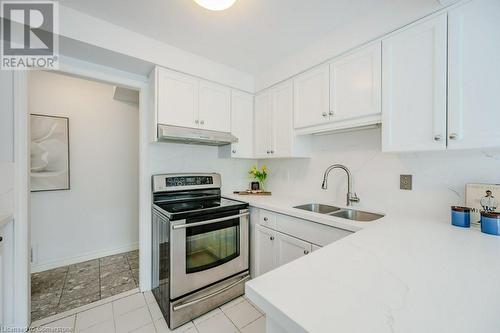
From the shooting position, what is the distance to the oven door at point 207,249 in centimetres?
165

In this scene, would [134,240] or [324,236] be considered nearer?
[324,236]

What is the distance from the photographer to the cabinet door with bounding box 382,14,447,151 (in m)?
1.25

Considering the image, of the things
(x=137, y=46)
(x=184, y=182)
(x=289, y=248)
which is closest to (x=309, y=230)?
(x=289, y=248)

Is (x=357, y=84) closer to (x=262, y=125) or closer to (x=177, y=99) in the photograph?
(x=262, y=125)

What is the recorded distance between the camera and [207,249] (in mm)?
1825

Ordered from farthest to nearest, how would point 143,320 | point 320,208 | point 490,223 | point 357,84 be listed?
point 320,208 → point 143,320 → point 357,84 → point 490,223

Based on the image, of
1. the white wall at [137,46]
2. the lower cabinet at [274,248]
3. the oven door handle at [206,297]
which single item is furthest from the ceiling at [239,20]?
the oven door handle at [206,297]

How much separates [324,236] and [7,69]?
2.61 m

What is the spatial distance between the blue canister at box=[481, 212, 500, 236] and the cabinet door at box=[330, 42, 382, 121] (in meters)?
0.84

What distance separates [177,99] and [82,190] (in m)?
1.91

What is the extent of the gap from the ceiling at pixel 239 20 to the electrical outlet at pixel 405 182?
1.14m

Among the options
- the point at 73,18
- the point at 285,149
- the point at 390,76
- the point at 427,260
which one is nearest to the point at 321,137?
the point at 285,149

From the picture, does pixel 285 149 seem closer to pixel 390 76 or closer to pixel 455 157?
pixel 390 76

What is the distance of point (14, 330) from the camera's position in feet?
5.05
